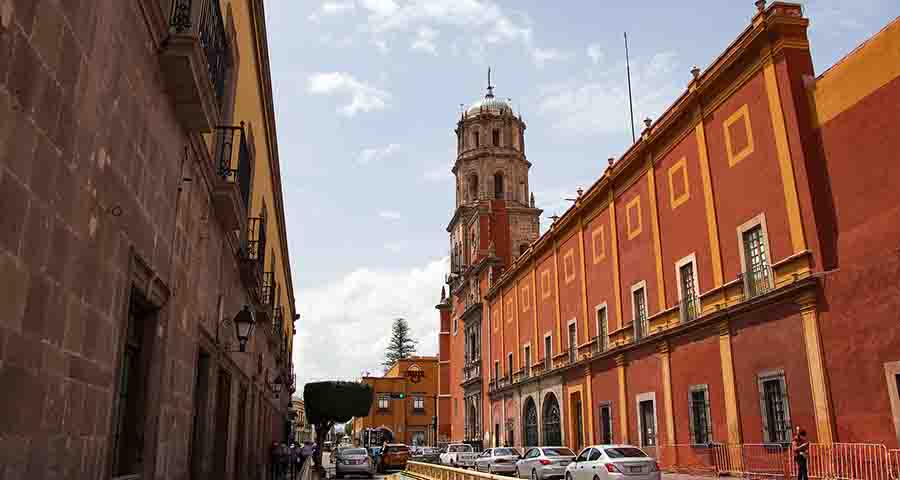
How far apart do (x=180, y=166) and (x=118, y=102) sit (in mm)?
2380

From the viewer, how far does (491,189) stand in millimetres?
56656

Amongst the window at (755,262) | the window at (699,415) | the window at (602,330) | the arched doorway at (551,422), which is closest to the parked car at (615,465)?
the window at (699,415)

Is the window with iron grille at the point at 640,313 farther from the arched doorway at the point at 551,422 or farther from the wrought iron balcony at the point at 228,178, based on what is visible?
the wrought iron balcony at the point at 228,178

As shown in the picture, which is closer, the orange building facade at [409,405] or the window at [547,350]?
the window at [547,350]

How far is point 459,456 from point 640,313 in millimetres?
16799

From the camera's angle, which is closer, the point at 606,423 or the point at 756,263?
the point at 756,263

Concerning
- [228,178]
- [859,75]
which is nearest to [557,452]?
[859,75]

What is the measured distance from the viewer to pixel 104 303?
17.3 feet

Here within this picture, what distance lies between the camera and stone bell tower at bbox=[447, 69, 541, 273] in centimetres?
5375

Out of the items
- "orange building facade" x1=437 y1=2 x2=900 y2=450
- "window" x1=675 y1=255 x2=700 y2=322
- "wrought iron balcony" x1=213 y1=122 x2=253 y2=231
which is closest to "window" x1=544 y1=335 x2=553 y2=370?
"orange building facade" x1=437 y1=2 x2=900 y2=450

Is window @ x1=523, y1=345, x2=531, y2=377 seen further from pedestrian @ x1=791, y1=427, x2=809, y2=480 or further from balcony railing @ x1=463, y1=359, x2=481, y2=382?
pedestrian @ x1=791, y1=427, x2=809, y2=480

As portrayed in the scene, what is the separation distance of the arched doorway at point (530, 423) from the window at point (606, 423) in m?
9.52

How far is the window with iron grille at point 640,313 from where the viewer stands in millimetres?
25264

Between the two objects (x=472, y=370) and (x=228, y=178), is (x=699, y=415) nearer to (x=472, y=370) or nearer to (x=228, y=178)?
(x=228, y=178)
